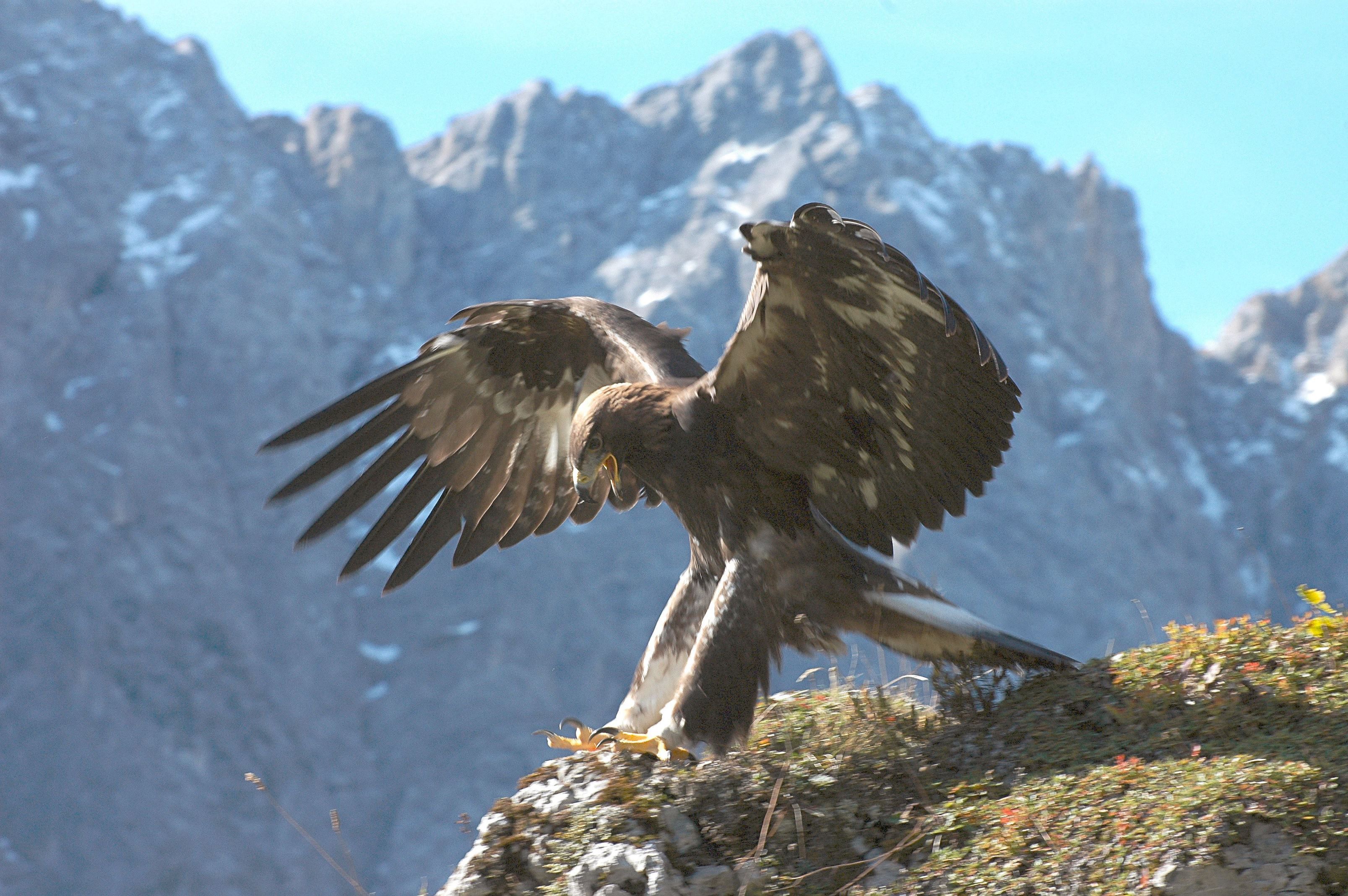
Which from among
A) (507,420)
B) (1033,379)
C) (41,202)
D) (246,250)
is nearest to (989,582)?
(1033,379)

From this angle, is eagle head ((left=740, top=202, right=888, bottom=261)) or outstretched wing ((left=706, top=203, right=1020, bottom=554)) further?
outstretched wing ((left=706, top=203, right=1020, bottom=554))

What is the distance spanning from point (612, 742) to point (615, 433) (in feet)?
4.57

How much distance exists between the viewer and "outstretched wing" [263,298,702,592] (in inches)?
267

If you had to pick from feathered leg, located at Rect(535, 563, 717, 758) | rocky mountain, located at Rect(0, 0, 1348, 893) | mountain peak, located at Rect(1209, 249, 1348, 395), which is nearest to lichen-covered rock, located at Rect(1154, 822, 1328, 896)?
feathered leg, located at Rect(535, 563, 717, 758)

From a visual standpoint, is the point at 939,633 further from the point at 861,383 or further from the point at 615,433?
the point at 615,433

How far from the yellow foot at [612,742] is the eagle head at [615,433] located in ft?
3.58

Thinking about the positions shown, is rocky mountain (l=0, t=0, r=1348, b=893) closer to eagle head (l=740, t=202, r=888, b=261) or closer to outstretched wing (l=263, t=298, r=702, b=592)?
outstretched wing (l=263, t=298, r=702, b=592)

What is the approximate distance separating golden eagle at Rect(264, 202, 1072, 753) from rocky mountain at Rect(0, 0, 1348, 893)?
10780 centimetres

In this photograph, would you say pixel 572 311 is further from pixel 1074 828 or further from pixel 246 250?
pixel 246 250

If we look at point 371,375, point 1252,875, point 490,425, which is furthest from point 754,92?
point 1252,875

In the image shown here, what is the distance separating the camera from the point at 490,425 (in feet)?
23.6

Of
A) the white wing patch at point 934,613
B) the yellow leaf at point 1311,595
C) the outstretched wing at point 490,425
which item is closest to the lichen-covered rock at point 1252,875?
the yellow leaf at point 1311,595

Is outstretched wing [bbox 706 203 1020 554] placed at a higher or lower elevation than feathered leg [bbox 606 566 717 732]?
higher

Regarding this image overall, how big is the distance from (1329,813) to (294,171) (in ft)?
515
